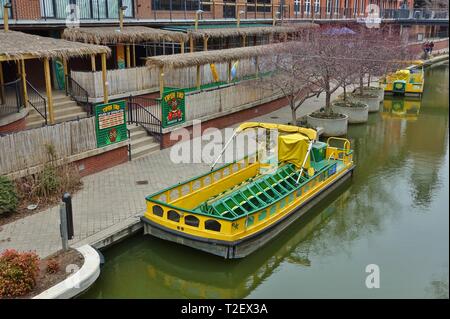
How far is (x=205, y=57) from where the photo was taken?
20047mm

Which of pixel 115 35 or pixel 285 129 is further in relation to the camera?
pixel 115 35

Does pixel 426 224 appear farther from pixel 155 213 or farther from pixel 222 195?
pixel 155 213

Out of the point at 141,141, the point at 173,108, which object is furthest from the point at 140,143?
the point at 173,108

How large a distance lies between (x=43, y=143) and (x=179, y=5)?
49.4 feet

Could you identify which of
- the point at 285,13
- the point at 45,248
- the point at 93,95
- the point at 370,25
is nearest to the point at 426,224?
the point at 45,248

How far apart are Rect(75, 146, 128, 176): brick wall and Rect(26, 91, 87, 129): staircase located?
238 centimetres

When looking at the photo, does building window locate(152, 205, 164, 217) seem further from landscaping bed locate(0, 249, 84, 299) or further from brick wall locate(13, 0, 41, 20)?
brick wall locate(13, 0, 41, 20)

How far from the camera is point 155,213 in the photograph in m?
11.7

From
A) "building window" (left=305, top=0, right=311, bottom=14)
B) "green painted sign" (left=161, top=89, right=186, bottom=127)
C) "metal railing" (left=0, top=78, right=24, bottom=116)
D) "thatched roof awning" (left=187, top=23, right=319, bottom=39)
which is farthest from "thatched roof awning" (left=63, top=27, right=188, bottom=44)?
"building window" (left=305, top=0, right=311, bottom=14)

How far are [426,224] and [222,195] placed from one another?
19.1 ft

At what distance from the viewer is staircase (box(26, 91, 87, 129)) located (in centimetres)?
1623

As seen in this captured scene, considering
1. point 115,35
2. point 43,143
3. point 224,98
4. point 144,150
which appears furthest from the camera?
point 224,98

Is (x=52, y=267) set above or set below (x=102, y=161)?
below

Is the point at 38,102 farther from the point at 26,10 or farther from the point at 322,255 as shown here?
the point at 322,255
